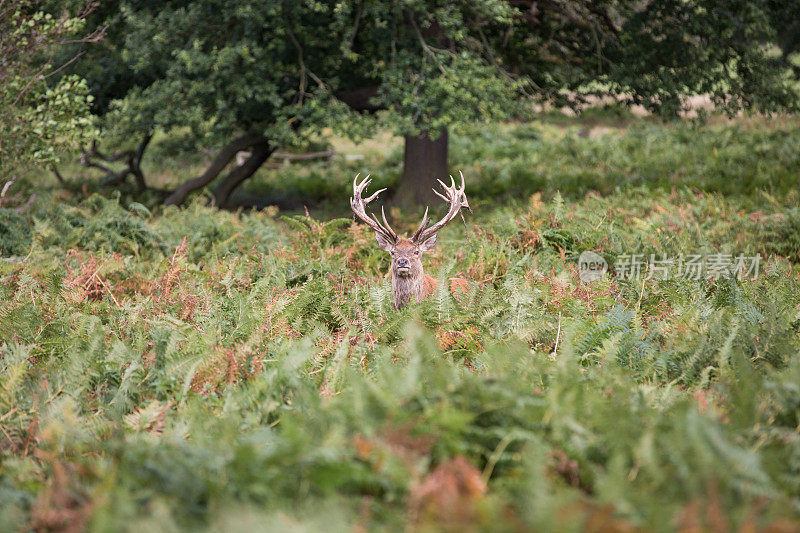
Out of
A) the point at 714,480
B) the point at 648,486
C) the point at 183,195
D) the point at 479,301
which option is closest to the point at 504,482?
the point at 648,486

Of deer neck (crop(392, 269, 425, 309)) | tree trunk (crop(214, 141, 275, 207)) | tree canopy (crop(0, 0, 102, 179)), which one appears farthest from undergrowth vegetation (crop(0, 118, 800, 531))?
tree trunk (crop(214, 141, 275, 207))

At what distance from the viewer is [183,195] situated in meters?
15.8

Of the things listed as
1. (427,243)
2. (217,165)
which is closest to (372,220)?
(427,243)

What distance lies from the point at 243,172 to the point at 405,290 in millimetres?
10396

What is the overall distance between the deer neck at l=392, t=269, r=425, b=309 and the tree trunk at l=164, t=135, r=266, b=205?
9.31 meters

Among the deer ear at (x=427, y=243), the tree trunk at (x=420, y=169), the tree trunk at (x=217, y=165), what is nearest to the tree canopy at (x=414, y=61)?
the tree trunk at (x=420, y=169)

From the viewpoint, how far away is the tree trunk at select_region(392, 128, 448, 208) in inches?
549

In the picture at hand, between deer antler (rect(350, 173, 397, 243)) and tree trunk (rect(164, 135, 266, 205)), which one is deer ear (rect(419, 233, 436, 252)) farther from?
tree trunk (rect(164, 135, 266, 205))

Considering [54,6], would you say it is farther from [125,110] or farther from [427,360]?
[427,360]

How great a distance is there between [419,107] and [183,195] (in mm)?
7258

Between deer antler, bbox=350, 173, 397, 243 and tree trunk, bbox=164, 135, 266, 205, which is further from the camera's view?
tree trunk, bbox=164, 135, 266, 205

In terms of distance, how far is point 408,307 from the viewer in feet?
19.5
